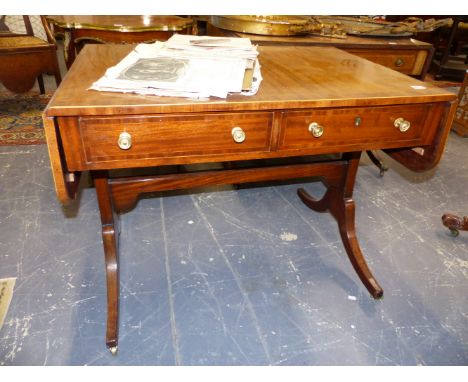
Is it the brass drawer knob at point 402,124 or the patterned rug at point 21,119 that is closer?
the brass drawer knob at point 402,124

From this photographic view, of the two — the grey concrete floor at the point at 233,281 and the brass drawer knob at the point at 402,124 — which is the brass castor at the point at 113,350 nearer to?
the grey concrete floor at the point at 233,281

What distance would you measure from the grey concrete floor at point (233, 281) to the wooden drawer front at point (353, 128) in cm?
69

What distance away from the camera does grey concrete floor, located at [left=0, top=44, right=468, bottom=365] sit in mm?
1225

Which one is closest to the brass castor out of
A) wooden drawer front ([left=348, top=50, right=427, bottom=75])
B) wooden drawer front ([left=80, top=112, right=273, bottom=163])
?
wooden drawer front ([left=80, top=112, right=273, bottom=163])

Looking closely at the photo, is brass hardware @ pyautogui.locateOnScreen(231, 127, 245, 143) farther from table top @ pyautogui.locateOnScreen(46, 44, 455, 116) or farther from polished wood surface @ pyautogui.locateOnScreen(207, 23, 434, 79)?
polished wood surface @ pyautogui.locateOnScreen(207, 23, 434, 79)

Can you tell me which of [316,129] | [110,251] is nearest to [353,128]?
[316,129]

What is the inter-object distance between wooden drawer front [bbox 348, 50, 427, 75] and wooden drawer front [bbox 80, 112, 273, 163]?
1.07m

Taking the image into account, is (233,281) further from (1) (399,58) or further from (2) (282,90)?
(1) (399,58)

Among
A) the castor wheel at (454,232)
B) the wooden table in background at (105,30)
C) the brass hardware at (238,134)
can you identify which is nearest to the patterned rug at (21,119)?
the wooden table in background at (105,30)

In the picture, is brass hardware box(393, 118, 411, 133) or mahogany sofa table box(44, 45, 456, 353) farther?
brass hardware box(393, 118, 411, 133)

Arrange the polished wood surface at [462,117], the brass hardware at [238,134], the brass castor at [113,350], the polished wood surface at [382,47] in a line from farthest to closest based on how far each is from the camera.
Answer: the polished wood surface at [462,117] → the polished wood surface at [382,47] → the brass castor at [113,350] → the brass hardware at [238,134]

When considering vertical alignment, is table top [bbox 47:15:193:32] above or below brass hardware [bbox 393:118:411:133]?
above

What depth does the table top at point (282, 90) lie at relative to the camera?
31.9 inches

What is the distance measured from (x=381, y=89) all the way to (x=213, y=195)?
1.21 m
